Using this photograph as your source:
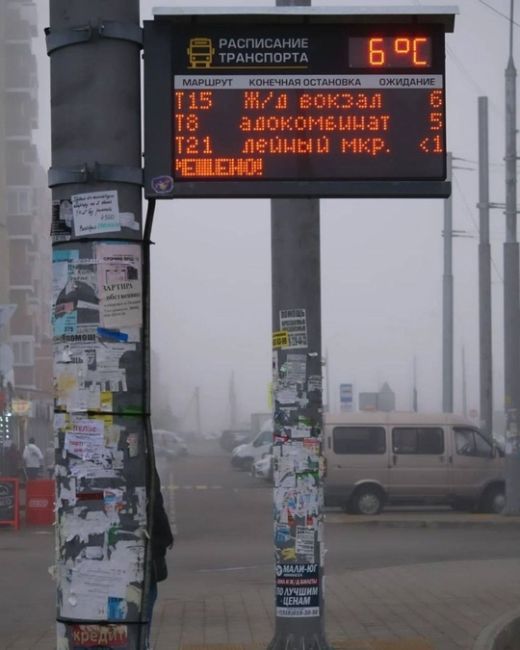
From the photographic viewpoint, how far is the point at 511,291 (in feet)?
87.8

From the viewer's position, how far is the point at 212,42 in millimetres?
5219

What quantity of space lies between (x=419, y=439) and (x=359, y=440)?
4.31ft

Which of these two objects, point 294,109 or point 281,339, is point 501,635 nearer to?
point 281,339

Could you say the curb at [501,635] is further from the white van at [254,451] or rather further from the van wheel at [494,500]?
the white van at [254,451]

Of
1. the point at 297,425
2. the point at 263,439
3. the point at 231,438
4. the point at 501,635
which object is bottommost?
the point at 231,438

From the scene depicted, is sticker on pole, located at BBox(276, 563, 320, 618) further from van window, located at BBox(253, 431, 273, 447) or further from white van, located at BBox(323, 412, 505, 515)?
van window, located at BBox(253, 431, 273, 447)

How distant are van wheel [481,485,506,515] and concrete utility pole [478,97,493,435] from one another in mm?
3266

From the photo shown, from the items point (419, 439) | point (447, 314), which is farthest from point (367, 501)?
point (447, 314)

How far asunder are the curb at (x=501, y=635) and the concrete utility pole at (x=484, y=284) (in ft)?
62.8

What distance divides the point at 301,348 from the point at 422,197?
3.95 meters

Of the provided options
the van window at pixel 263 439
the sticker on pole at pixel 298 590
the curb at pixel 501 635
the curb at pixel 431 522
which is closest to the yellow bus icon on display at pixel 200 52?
the sticker on pole at pixel 298 590

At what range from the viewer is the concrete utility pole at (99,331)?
4852 millimetres

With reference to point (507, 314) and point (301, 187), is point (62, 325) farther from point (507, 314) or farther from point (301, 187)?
point (507, 314)

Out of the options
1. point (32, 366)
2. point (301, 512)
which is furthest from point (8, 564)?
point (32, 366)
